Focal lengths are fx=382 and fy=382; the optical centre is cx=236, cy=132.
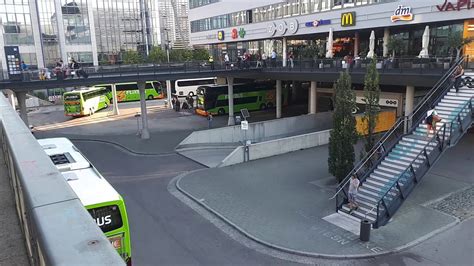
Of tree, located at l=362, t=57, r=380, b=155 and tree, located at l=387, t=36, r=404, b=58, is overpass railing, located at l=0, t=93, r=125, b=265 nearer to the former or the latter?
tree, located at l=362, t=57, r=380, b=155

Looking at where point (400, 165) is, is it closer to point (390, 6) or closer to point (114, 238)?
point (114, 238)

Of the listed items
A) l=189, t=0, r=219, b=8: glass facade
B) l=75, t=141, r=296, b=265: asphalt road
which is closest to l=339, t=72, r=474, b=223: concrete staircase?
l=75, t=141, r=296, b=265: asphalt road

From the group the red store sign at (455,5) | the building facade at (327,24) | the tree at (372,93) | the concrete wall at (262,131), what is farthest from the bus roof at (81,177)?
the red store sign at (455,5)

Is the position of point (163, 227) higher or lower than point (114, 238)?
lower

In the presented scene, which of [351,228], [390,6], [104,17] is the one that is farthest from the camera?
[104,17]

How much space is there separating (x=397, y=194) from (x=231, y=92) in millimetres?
25390

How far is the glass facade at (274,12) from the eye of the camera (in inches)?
1364

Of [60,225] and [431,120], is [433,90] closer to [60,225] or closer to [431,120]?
[431,120]

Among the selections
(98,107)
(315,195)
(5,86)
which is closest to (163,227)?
(315,195)

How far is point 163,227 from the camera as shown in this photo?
14.8 m

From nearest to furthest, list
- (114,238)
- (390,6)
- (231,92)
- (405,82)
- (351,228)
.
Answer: (114,238) → (351,228) → (405,82) → (390,6) → (231,92)

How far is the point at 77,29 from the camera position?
64562mm

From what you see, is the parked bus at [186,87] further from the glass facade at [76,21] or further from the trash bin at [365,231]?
the trash bin at [365,231]

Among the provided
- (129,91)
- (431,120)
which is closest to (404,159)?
(431,120)
